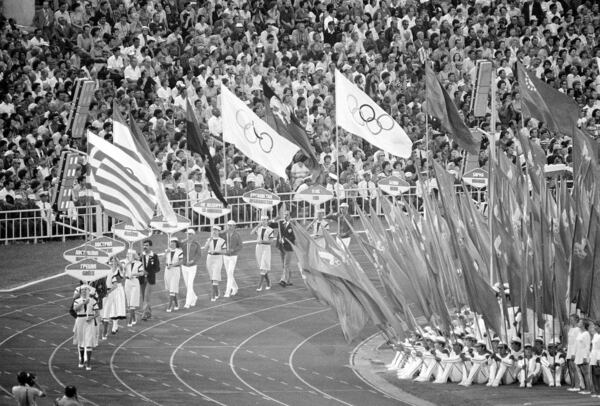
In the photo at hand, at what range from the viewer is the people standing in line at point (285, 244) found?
1564 inches

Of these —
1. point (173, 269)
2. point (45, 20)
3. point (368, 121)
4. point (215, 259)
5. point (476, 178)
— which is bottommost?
point (173, 269)

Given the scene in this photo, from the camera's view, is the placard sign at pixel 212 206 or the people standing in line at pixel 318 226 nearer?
the placard sign at pixel 212 206

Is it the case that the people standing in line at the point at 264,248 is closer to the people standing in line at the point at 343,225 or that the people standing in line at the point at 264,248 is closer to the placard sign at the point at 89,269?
the people standing in line at the point at 343,225

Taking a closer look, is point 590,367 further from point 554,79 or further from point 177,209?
point 554,79

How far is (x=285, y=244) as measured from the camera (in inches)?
1563

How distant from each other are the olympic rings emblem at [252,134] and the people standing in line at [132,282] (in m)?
4.04

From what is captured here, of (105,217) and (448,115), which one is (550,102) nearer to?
(448,115)

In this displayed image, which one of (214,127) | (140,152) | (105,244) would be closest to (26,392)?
(105,244)

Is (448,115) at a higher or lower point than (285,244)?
higher

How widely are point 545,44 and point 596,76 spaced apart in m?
2.09

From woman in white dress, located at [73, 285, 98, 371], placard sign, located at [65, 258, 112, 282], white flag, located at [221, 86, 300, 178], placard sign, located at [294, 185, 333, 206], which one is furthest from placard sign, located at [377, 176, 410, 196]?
woman in white dress, located at [73, 285, 98, 371]

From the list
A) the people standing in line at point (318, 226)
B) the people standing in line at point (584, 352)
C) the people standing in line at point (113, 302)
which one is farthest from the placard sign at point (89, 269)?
the people standing in line at point (584, 352)

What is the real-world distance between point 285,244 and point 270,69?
29.1 ft

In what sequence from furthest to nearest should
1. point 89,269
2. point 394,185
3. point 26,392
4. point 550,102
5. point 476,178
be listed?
1. point 394,185
2. point 476,178
3. point 550,102
4. point 89,269
5. point 26,392
